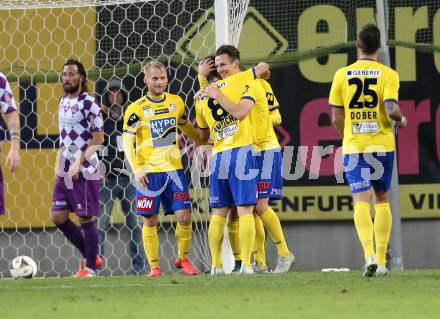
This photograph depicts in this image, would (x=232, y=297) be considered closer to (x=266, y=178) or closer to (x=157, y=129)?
(x=266, y=178)

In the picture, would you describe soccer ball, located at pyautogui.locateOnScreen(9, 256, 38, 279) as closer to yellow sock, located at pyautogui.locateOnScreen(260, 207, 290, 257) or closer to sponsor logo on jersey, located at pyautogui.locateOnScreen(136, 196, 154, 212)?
sponsor logo on jersey, located at pyautogui.locateOnScreen(136, 196, 154, 212)

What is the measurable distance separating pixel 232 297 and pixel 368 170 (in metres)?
1.81

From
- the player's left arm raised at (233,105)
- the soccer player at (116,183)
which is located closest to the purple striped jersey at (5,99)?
the player's left arm raised at (233,105)

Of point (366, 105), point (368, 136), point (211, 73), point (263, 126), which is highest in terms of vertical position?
point (211, 73)

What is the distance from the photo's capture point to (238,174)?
8.23 m

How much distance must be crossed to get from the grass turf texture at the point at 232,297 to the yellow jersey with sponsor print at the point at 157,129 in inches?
55.2

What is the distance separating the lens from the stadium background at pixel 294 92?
10898 millimetres

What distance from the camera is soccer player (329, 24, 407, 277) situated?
24.8ft

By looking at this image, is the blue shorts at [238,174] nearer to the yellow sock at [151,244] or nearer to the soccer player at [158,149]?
the soccer player at [158,149]

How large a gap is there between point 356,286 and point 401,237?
4.19m

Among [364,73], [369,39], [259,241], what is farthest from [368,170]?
[259,241]

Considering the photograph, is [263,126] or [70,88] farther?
[70,88]

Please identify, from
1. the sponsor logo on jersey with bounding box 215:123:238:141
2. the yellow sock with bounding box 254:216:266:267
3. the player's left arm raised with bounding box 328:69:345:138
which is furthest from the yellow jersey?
the player's left arm raised with bounding box 328:69:345:138

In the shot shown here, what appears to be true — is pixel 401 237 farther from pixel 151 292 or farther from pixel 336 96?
pixel 151 292
